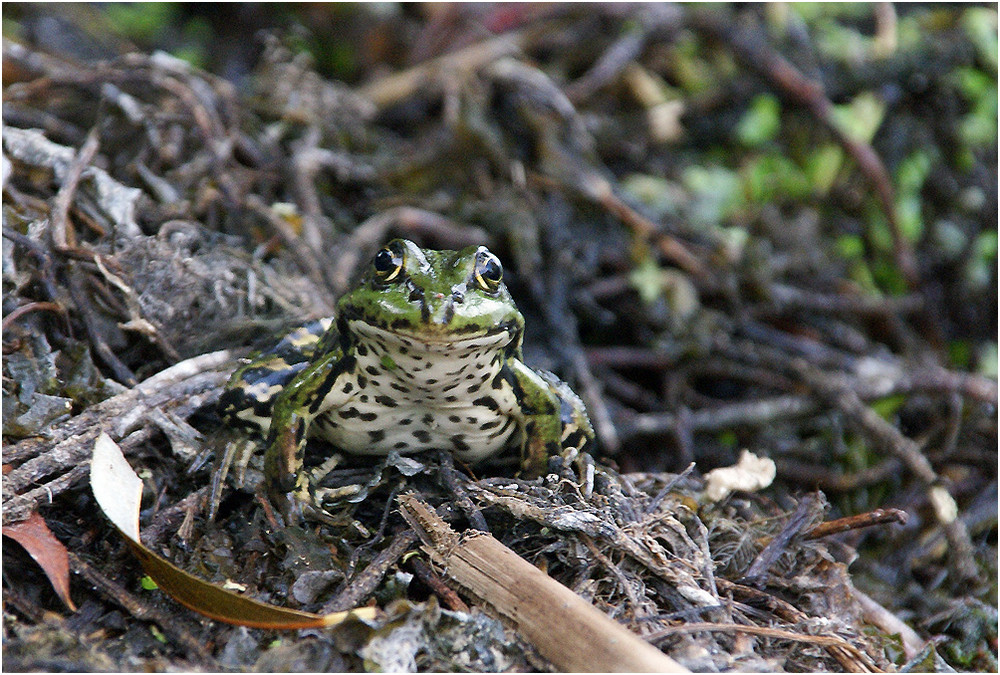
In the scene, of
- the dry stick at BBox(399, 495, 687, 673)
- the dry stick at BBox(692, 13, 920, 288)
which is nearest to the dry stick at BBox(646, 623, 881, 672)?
the dry stick at BBox(399, 495, 687, 673)

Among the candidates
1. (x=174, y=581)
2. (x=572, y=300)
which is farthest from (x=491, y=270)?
(x=572, y=300)

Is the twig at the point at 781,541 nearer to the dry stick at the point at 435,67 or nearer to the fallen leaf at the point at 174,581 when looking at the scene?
the fallen leaf at the point at 174,581

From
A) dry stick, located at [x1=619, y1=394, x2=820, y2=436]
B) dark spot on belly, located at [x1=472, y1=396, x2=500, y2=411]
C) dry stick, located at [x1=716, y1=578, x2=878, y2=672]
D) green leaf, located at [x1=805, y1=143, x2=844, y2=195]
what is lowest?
dry stick, located at [x1=619, y1=394, x2=820, y2=436]

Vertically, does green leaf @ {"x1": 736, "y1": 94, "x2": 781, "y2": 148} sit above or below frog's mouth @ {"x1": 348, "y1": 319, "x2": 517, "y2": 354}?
below

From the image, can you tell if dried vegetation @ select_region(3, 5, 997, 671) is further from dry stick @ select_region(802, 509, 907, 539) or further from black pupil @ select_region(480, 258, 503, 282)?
black pupil @ select_region(480, 258, 503, 282)

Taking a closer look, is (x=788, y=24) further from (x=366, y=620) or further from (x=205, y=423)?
(x=366, y=620)
